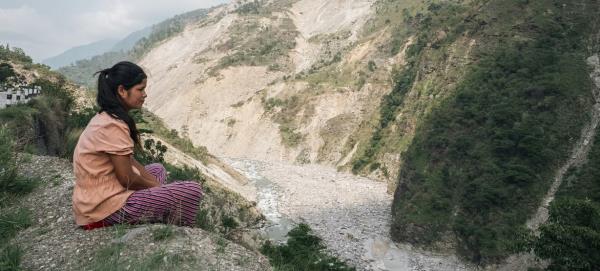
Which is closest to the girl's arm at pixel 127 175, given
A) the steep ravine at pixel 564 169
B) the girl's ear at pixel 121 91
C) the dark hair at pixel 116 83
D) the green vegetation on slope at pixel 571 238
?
the dark hair at pixel 116 83

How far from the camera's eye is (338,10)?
9694cm

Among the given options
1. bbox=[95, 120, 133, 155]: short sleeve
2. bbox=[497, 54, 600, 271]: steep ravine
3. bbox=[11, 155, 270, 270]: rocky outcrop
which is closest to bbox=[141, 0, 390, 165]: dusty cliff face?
bbox=[497, 54, 600, 271]: steep ravine

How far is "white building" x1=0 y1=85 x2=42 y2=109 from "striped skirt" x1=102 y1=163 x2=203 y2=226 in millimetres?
11317

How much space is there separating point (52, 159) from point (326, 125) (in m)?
48.3

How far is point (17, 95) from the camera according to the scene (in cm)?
1428

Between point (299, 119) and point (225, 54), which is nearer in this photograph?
point (299, 119)

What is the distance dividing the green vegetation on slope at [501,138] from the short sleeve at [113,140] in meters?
19.5

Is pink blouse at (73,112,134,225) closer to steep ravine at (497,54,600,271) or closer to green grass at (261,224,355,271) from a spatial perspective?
green grass at (261,224,355,271)

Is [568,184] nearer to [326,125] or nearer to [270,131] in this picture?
[326,125]

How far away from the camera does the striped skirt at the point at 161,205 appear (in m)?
5.05

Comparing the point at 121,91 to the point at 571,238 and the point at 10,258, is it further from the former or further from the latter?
the point at 571,238

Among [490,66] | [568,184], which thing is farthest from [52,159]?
[490,66]

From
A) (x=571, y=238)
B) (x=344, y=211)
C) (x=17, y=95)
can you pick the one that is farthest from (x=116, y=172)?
(x=344, y=211)

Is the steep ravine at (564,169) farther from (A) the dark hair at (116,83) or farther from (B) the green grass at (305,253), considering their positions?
(A) the dark hair at (116,83)
